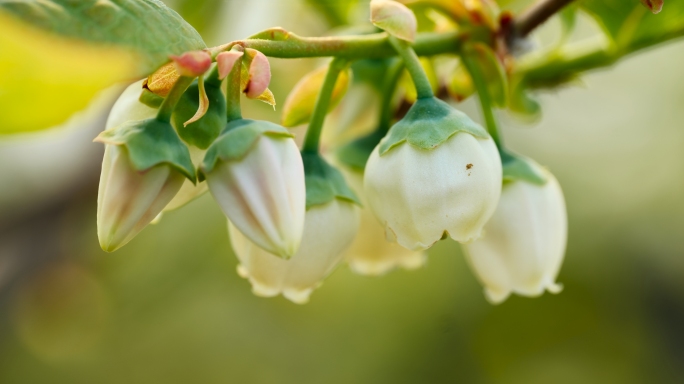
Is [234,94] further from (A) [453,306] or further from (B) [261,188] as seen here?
(A) [453,306]

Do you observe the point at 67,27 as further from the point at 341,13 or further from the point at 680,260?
the point at 680,260

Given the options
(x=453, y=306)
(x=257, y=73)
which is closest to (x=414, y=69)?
(x=257, y=73)

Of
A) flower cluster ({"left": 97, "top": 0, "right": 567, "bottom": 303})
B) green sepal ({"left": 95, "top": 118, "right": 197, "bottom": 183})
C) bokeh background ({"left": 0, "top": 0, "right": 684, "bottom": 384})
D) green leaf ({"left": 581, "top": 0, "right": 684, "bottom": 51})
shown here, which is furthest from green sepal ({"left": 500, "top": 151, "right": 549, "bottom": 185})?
bokeh background ({"left": 0, "top": 0, "right": 684, "bottom": 384})

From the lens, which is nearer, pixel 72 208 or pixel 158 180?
pixel 158 180

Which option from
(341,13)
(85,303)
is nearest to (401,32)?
(341,13)

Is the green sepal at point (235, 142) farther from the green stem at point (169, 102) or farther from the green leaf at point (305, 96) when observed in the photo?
the green leaf at point (305, 96)

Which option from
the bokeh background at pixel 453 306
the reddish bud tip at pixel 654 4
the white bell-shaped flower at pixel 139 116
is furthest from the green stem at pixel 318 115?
the bokeh background at pixel 453 306
